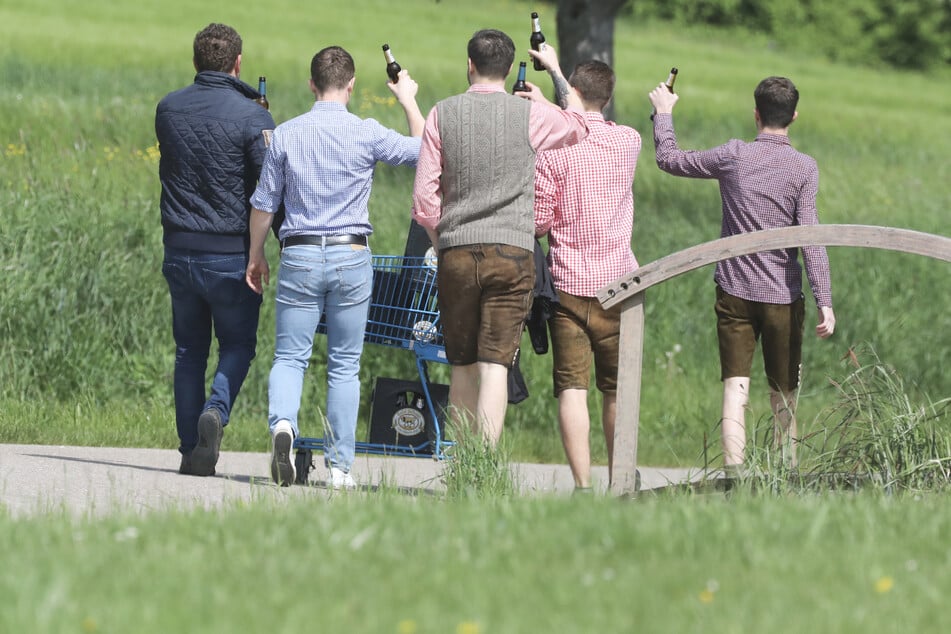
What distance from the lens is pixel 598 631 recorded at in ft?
12.1

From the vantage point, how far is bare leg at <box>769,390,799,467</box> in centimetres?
612

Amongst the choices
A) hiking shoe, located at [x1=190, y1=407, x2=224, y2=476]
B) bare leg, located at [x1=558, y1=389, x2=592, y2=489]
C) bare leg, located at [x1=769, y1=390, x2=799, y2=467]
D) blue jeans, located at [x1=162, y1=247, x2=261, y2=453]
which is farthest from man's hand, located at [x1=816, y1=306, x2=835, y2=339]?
hiking shoe, located at [x1=190, y1=407, x2=224, y2=476]

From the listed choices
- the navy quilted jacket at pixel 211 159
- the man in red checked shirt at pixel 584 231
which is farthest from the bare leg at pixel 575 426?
the navy quilted jacket at pixel 211 159

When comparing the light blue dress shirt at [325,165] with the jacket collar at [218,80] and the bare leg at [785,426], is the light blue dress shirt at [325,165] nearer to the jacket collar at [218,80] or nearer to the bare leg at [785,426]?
the jacket collar at [218,80]

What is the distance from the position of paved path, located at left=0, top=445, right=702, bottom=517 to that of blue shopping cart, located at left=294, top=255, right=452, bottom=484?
0.57 feet

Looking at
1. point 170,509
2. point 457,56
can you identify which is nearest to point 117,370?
point 170,509

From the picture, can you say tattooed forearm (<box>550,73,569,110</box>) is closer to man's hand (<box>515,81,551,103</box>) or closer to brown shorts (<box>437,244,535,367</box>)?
man's hand (<box>515,81,551,103</box>)

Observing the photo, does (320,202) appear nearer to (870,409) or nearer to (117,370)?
(870,409)

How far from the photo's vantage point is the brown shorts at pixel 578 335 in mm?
6594

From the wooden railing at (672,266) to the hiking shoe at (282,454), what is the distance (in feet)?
4.61

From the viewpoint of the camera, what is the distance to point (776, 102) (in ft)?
22.2

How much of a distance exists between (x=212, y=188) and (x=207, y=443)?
1.17 metres

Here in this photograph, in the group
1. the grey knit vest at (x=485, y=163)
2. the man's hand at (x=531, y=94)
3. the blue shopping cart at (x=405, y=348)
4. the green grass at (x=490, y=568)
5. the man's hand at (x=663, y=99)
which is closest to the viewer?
the green grass at (x=490, y=568)

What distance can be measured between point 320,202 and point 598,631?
10.6 feet
